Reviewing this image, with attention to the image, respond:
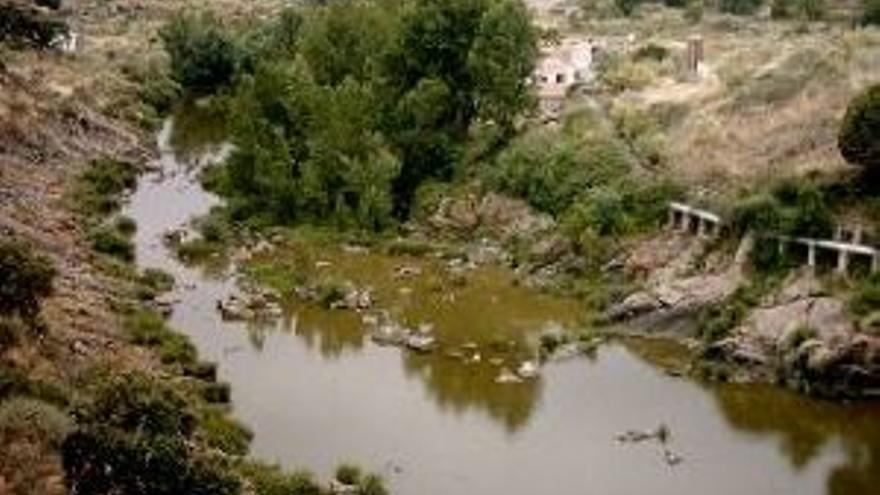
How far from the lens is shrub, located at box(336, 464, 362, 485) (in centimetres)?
4106

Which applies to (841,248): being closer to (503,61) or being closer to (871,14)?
(503,61)

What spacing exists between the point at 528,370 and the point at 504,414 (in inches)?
116

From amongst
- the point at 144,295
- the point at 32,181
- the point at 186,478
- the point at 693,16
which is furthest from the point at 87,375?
the point at 693,16

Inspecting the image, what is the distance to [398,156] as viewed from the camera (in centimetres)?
7006

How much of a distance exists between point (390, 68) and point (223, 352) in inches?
936

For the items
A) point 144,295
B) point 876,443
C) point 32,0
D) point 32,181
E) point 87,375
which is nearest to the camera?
point 87,375

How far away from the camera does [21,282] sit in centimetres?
4347

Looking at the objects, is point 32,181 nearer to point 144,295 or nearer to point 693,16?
point 144,295

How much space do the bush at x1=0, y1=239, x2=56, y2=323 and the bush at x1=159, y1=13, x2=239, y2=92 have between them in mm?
59319

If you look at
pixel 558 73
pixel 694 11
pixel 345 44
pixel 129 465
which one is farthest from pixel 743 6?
pixel 129 465

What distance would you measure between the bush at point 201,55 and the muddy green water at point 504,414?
46870 mm

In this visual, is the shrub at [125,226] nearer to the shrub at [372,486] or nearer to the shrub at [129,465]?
the shrub at [372,486]

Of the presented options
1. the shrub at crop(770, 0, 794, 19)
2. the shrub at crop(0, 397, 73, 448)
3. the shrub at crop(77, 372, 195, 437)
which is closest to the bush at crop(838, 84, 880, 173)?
the shrub at crop(77, 372, 195, 437)

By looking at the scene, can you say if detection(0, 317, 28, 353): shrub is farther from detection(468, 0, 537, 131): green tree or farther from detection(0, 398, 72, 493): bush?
detection(468, 0, 537, 131): green tree
